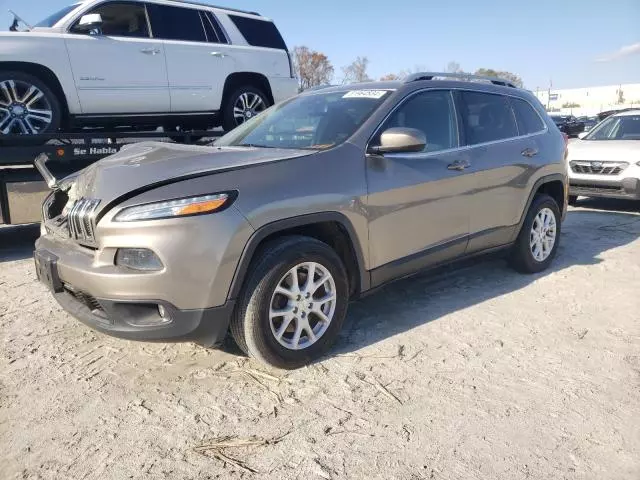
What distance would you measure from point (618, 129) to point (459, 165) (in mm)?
6304

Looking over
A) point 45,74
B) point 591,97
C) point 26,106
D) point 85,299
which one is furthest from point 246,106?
point 591,97

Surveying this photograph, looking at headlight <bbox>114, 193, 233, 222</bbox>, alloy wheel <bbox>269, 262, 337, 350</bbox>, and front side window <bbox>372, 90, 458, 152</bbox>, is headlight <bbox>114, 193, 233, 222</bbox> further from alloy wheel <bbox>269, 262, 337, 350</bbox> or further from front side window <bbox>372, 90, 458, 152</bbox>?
front side window <bbox>372, 90, 458, 152</bbox>

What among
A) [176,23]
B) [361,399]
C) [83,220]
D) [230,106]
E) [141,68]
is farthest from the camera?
[230,106]

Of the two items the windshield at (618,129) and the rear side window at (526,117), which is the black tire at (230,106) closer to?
the rear side window at (526,117)

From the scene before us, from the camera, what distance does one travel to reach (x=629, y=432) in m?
2.49

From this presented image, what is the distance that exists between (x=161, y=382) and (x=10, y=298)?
7.29 ft

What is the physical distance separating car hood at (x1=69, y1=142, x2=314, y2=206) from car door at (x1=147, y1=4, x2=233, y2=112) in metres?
3.54

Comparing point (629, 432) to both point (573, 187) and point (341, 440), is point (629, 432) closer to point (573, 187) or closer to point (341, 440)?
point (341, 440)

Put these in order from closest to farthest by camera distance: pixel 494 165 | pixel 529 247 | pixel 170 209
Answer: pixel 170 209 < pixel 494 165 < pixel 529 247

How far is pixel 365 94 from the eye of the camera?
12.5 feet

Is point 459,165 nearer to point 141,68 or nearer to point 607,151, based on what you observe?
point 141,68

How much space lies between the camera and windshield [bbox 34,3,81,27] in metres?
5.77

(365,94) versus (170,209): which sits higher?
(365,94)

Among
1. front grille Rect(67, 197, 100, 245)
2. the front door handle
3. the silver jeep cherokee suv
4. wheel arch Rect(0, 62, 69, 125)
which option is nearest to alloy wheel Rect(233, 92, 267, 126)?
wheel arch Rect(0, 62, 69, 125)
